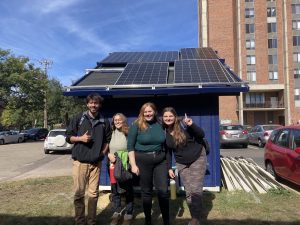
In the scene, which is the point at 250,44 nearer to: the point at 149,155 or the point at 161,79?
the point at 161,79

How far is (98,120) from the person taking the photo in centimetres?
575

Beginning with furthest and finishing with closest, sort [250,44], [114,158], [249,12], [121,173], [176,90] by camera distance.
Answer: [249,12] < [250,44] < [176,90] < [114,158] < [121,173]

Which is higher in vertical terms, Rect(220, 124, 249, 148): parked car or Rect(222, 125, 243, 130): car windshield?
Rect(222, 125, 243, 130): car windshield

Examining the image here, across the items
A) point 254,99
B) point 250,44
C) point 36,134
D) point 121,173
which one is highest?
point 250,44

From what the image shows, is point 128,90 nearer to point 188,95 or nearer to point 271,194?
point 188,95

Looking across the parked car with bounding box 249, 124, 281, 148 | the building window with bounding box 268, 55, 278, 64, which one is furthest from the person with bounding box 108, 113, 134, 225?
the building window with bounding box 268, 55, 278, 64

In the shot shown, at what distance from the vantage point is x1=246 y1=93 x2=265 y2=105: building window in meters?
61.2

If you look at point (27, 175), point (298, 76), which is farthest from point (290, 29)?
point (27, 175)

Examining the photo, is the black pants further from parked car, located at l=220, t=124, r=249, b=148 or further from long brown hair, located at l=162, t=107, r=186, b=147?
parked car, located at l=220, t=124, r=249, b=148

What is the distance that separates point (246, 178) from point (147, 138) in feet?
14.7

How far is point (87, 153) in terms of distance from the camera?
561 cm

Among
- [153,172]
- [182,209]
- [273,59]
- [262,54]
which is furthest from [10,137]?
[273,59]

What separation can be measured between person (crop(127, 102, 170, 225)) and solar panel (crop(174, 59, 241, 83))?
2.31m

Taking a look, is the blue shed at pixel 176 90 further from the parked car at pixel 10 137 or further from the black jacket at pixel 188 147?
the parked car at pixel 10 137
